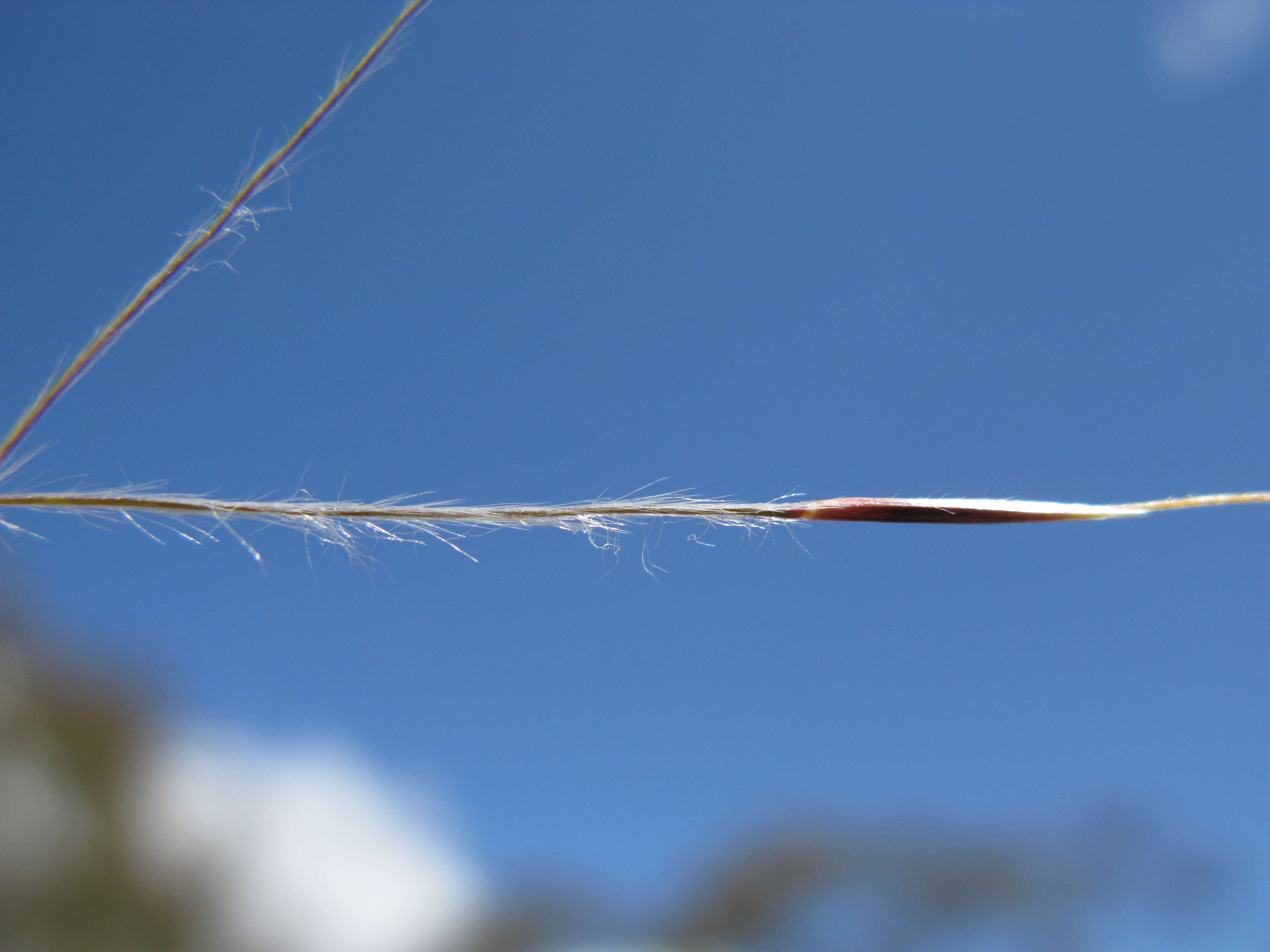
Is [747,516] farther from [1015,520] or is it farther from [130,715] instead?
[130,715]

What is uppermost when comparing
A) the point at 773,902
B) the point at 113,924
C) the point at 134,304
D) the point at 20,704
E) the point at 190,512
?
the point at 20,704

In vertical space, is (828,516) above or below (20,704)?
below

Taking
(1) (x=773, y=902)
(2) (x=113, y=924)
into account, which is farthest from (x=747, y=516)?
(2) (x=113, y=924)

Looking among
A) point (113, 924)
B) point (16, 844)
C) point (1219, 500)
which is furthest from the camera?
point (113, 924)

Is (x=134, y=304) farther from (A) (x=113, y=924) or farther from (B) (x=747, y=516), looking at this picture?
(A) (x=113, y=924)

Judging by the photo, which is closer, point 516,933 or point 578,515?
point 578,515

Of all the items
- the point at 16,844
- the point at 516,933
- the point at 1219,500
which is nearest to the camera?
the point at 1219,500

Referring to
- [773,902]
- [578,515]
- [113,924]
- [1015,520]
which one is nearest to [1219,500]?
[1015,520]

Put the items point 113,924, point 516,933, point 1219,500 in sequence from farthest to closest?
1. point 516,933
2. point 113,924
3. point 1219,500

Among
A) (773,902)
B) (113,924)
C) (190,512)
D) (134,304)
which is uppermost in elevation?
(773,902)
